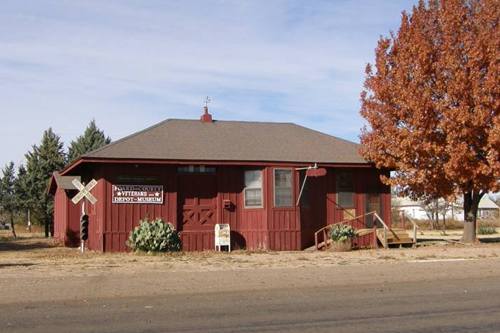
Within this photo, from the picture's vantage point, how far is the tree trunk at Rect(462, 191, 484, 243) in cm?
2575

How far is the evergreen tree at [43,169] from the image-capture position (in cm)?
5381

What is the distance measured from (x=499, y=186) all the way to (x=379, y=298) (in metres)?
14.1

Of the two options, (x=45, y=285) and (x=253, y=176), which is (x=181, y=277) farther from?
(x=253, y=176)

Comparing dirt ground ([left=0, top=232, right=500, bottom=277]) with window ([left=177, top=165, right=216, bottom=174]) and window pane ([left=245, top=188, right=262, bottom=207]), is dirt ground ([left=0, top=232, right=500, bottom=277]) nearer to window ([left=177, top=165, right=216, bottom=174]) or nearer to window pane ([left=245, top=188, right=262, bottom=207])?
window pane ([left=245, top=188, right=262, bottom=207])

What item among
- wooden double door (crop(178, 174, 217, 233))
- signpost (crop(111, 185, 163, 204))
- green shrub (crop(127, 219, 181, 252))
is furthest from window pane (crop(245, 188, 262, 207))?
green shrub (crop(127, 219, 181, 252))

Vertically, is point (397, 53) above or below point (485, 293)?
above

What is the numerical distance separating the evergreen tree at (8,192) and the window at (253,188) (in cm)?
3532

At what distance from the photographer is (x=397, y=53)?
2506 cm

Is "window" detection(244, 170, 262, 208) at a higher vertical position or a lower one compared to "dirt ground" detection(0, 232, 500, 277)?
higher

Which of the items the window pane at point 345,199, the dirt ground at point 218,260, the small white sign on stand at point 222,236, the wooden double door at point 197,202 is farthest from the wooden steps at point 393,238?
the wooden double door at point 197,202

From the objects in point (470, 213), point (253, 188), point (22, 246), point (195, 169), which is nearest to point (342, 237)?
point (253, 188)

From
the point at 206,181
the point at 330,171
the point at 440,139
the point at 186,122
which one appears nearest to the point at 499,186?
the point at 440,139

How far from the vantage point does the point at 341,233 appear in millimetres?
23328

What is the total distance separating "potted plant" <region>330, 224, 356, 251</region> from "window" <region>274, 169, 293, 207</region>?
1832mm
